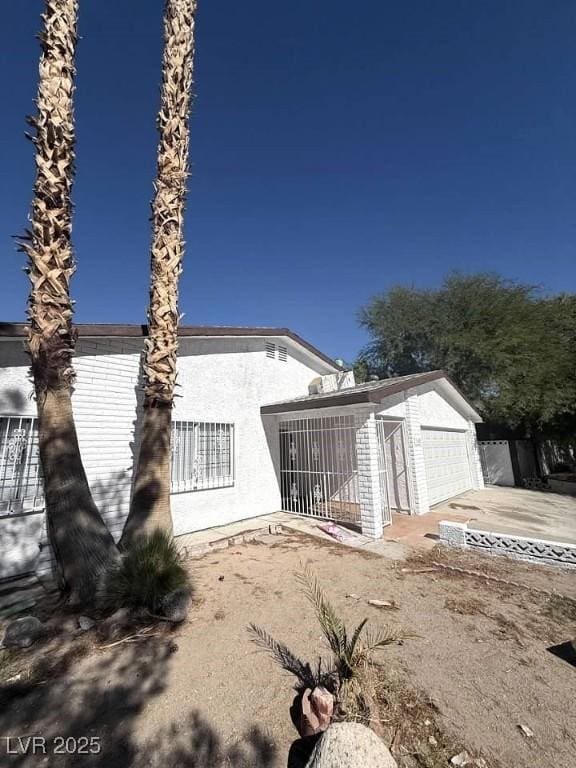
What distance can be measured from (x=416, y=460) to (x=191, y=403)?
6.85m

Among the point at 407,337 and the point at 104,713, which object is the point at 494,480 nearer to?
the point at 407,337

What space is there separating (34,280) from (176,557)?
4.42m

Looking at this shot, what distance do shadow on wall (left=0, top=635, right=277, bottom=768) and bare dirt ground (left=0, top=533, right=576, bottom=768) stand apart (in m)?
0.01

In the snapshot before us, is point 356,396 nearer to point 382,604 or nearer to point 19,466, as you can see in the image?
point 382,604

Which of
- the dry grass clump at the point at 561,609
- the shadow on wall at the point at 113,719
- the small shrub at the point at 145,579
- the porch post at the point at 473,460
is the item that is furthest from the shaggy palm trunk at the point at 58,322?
the porch post at the point at 473,460

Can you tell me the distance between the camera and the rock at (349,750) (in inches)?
81.4

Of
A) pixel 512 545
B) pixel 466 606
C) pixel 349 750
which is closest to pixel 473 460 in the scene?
pixel 512 545

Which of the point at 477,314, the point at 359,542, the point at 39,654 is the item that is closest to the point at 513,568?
the point at 359,542

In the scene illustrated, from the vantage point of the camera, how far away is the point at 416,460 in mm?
10078

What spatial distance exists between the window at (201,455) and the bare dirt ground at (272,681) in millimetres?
3112

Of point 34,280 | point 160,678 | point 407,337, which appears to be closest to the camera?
point 160,678

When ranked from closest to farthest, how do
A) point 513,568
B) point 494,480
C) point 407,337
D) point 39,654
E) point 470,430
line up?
point 39,654 < point 513,568 < point 470,430 < point 494,480 < point 407,337

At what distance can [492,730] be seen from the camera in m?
2.57

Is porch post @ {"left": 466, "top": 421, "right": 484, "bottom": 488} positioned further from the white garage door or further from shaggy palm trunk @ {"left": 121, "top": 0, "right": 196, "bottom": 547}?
shaggy palm trunk @ {"left": 121, "top": 0, "right": 196, "bottom": 547}
